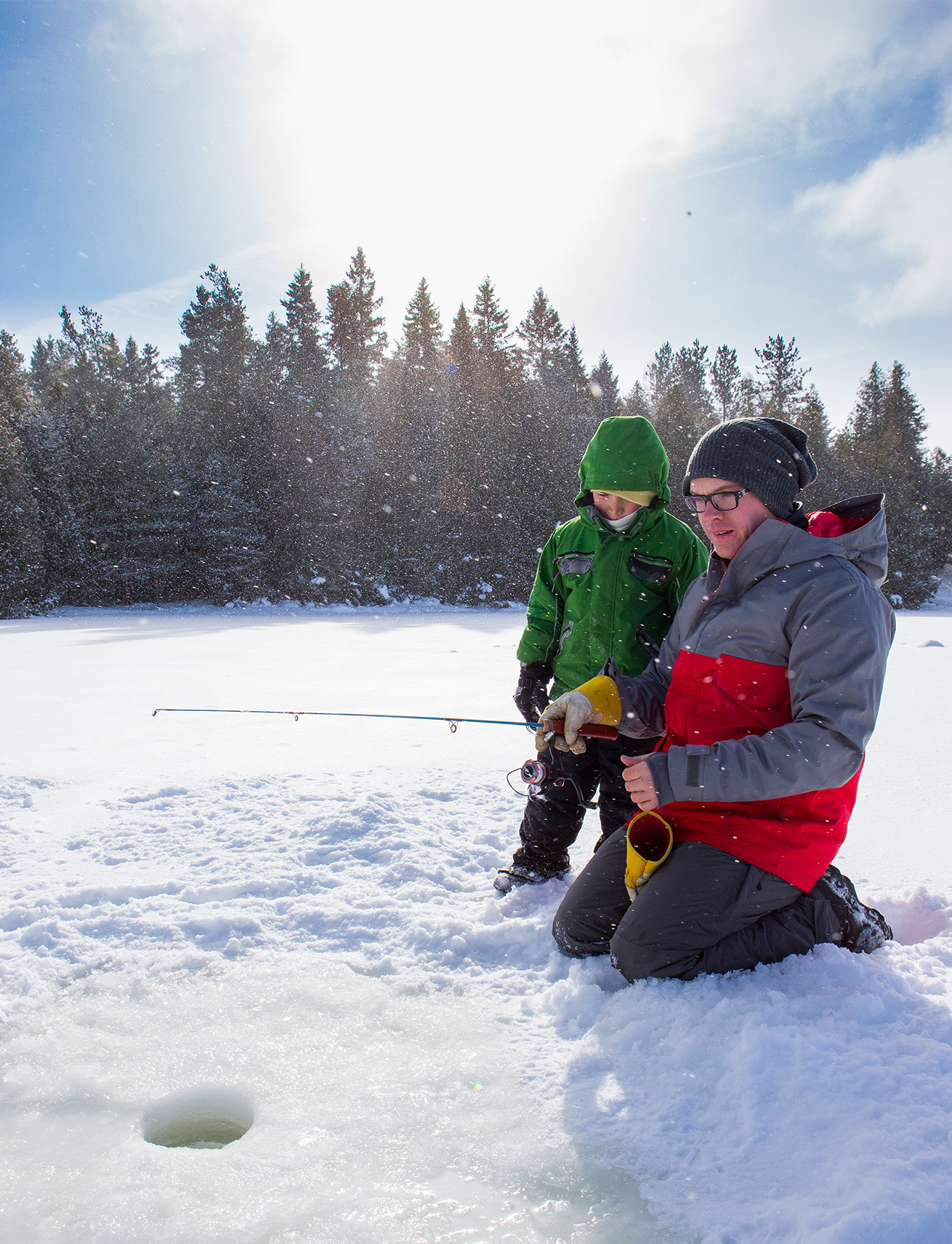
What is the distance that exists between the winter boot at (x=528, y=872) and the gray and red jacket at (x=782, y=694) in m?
0.80

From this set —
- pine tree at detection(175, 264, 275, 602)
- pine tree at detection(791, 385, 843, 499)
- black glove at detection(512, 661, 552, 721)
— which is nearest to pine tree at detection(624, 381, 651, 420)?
pine tree at detection(791, 385, 843, 499)

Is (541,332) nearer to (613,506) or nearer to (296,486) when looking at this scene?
(296,486)

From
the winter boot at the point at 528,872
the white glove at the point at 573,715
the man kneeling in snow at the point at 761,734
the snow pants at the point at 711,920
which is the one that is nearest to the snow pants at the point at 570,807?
the winter boot at the point at 528,872

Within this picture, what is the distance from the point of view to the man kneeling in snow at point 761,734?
182 cm

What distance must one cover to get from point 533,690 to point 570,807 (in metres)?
0.52

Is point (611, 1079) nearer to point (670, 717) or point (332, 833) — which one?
point (670, 717)

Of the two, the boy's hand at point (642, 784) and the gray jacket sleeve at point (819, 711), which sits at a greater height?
the gray jacket sleeve at point (819, 711)

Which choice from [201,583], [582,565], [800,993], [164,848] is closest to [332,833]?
[164,848]

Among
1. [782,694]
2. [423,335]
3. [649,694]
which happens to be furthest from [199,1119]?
[423,335]

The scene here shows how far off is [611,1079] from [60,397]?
3180 cm

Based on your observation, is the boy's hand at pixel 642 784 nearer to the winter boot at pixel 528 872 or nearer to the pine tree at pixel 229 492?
the winter boot at pixel 528 872

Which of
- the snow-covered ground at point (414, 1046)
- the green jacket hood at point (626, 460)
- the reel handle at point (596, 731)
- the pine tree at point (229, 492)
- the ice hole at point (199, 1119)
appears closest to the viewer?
the snow-covered ground at point (414, 1046)

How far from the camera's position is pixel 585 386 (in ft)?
119

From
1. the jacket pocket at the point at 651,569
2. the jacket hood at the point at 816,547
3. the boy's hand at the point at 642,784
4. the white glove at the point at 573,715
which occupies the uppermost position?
the jacket hood at the point at 816,547
